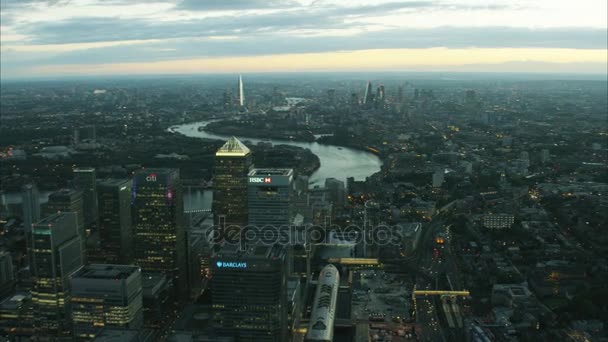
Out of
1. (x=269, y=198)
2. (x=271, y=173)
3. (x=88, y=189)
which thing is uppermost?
(x=271, y=173)

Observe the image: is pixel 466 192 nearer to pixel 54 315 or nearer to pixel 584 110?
pixel 54 315

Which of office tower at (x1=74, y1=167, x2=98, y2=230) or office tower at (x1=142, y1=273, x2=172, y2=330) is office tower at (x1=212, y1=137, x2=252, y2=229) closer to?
office tower at (x1=142, y1=273, x2=172, y2=330)

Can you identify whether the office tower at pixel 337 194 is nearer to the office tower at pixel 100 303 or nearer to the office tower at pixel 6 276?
the office tower at pixel 6 276

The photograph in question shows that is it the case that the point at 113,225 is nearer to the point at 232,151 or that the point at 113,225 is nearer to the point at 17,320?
the point at 17,320

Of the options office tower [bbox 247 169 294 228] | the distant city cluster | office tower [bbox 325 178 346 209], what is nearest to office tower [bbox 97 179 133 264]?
the distant city cluster

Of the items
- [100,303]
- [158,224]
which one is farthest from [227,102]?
[100,303]

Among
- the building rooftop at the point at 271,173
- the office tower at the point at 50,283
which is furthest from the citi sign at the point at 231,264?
the building rooftop at the point at 271,173
